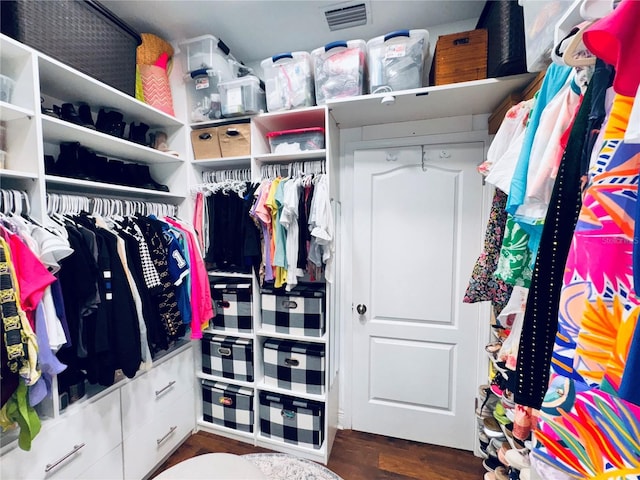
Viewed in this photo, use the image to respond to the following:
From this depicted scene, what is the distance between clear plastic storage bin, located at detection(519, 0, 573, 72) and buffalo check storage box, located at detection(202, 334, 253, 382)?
2053 mm

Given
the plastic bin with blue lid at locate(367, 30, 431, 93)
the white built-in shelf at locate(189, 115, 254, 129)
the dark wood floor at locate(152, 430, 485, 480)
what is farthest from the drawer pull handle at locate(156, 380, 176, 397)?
the plastic bin with blue lid at locate(367, 30, 431, 93)

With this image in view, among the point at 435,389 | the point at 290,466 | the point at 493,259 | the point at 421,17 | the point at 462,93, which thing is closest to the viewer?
the point at 493,259

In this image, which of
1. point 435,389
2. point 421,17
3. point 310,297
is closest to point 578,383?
point 310,297

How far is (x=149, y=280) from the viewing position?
1.53m

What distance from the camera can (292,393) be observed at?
6.17 ft

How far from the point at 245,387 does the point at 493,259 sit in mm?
1777

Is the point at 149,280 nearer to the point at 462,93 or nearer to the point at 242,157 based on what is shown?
the point at 242,157

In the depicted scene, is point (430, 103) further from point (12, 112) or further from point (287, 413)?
point (287, 413)

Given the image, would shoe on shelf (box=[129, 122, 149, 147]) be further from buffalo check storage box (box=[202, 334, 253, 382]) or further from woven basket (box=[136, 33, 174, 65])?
buffalo check storage box (box=[202, 334, 253, 382])

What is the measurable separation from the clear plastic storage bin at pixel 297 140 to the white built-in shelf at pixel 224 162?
0.69ft

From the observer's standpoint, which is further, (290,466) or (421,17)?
(290,466)

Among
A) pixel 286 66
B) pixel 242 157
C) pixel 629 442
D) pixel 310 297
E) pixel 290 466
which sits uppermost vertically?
pixel 286 66

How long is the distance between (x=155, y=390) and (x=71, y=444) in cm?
46

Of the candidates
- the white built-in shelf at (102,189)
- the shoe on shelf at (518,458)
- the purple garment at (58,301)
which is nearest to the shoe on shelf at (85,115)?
the white built-in shelf at (102,189)
